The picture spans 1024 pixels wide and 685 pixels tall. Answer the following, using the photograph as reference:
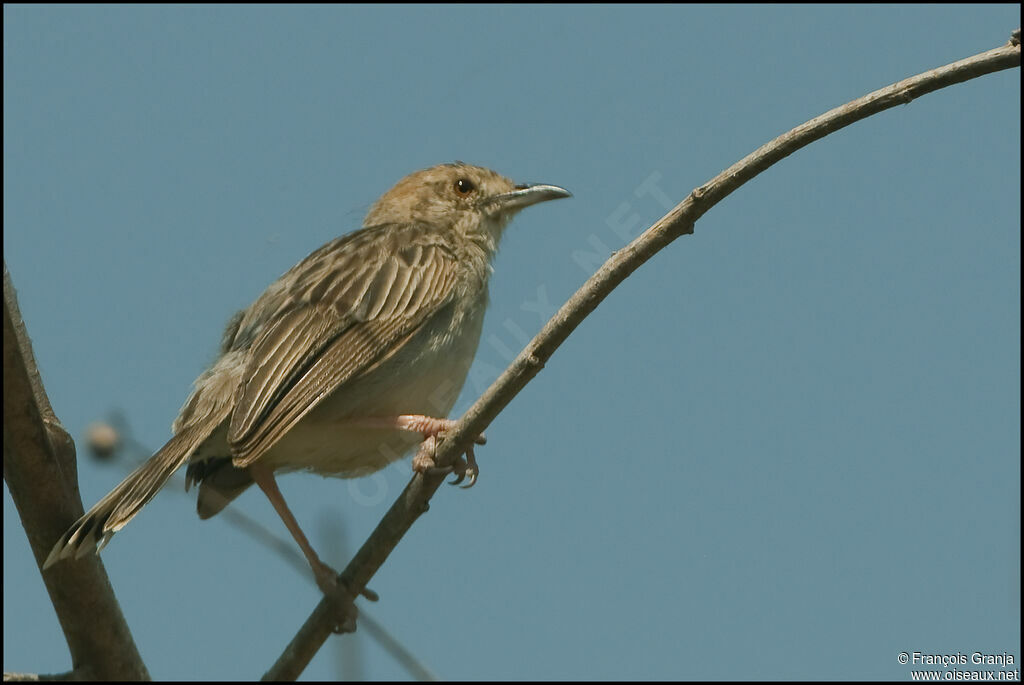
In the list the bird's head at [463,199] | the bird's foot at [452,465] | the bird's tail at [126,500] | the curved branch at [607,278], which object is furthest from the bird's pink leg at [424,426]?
the bird's head at [463,199]

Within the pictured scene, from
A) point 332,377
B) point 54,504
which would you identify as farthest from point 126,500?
point 332,377

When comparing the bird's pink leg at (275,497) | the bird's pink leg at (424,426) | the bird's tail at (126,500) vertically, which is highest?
the bird's pink leg at (424,426)

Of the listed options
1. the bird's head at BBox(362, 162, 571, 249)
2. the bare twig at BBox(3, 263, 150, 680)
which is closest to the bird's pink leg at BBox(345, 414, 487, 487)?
the bare twig at BBox(3, 263, 150, 680)

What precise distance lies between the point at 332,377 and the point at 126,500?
1187 millimetres

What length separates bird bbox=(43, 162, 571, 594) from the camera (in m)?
5.55

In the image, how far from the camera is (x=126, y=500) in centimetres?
527

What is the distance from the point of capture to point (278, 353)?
19.2 ft

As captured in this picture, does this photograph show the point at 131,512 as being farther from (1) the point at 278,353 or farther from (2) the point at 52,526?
(1) the point at 278,353

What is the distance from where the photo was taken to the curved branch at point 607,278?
3.83 meters

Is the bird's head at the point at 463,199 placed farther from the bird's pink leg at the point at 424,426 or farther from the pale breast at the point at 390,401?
the bird's pink leg at the point at 424,426

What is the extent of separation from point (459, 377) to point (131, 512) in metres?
1.95

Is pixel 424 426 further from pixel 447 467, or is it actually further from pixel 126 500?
pixel 126 500

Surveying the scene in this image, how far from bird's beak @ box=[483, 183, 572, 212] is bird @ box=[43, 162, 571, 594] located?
23.7 inches

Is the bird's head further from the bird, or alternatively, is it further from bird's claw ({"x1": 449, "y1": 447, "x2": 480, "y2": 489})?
bird's claw ({"x1": 449, "y1": 447, "x2": 480, "y2": 489})
